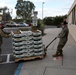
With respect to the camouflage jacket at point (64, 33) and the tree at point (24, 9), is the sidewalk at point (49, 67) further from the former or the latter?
the tree at point (24, 9)

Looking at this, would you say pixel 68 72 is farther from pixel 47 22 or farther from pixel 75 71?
pixel 47 22

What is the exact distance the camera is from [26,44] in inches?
357

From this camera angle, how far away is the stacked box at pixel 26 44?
8.99m

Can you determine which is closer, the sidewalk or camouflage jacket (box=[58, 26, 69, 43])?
the sidewalk

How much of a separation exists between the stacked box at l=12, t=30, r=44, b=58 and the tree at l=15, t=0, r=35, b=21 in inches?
3725

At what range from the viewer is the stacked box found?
8.99 metres

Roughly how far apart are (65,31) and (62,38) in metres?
0.38

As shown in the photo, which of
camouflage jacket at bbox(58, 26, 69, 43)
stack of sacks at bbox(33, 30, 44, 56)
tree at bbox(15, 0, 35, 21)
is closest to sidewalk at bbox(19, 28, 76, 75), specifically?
stack of sacks at bbox(33, 30, 44, 56)

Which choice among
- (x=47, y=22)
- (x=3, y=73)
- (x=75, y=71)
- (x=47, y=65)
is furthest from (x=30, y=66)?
(x=47, y=22)

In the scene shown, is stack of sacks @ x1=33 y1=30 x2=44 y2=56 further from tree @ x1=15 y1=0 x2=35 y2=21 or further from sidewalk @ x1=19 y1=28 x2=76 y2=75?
tree @ x1=15 y1=0 x2=35 y2=21

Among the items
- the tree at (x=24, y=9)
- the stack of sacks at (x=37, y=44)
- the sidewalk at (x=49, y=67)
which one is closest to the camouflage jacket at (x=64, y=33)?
the sidewalk at (x=49, y=67)

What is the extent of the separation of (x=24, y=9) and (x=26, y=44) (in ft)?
328

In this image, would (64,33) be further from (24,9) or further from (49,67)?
(24,9)

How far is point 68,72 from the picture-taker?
7516 millimetres
